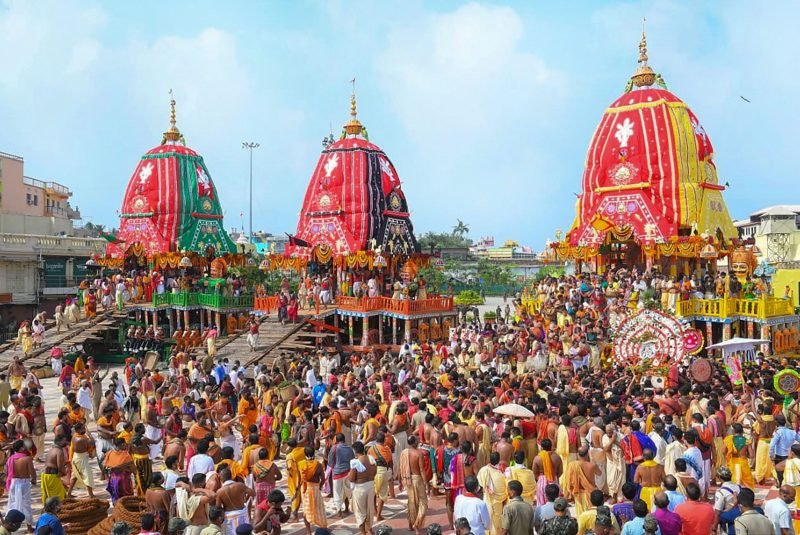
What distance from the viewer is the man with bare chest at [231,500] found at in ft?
24.7

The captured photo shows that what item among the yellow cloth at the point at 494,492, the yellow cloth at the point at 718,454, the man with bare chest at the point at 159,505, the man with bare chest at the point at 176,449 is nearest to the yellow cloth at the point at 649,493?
the yellow cloth at the point at 494,492

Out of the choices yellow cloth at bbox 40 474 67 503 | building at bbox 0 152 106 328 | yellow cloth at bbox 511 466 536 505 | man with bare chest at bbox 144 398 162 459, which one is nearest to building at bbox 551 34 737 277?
man with bare chest at bbox 144 398 162 459

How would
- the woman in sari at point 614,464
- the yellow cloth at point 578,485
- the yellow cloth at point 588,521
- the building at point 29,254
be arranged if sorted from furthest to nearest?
the building at point 29,254
the woman in sari at point 614,464
the yellow cloth at point 578,485
the yellow cloth at point 588,521

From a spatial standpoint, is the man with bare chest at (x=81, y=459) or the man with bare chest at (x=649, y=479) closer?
the man with bare chest at (x=649, y=479)

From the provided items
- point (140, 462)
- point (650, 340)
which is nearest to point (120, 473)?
point (140, 462)

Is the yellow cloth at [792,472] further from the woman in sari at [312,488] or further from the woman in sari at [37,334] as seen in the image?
the woman in sari at [37,334]

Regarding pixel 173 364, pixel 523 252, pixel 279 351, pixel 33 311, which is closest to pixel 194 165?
pixel 33 311

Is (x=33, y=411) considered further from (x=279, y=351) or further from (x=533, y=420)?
(x=279, y=351)

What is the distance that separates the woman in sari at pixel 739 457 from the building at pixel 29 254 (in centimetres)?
3204

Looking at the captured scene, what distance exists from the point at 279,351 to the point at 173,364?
5152 millimetres

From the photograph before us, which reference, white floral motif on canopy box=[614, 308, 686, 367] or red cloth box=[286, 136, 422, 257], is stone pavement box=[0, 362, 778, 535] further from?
red cloth box=[286, 136, 422, 257]

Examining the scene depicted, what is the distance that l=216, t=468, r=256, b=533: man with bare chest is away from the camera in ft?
24.7

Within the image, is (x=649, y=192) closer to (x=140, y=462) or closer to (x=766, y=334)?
(x=766, y=334)

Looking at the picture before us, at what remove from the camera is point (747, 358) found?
58.4 feet
